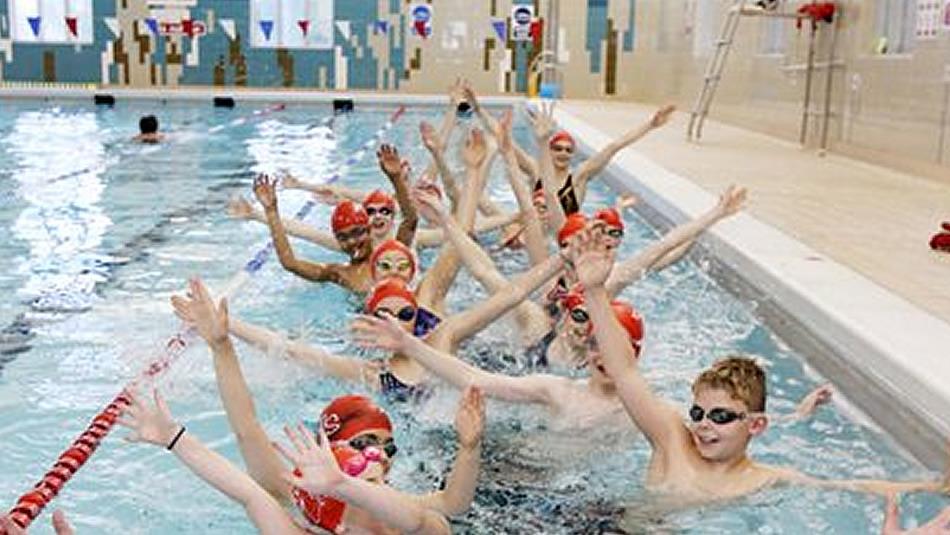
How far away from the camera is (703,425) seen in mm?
2789

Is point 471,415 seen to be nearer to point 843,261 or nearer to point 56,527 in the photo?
point 56,527

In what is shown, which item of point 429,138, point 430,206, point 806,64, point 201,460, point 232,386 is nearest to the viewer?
point 201,460

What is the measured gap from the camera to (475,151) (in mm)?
4438

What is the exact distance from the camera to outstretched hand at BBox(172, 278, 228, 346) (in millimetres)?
2391

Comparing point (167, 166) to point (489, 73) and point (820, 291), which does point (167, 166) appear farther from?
point (489, 73)

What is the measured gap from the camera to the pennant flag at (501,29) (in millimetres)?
21422

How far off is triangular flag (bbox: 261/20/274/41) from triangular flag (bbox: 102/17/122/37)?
2399mm

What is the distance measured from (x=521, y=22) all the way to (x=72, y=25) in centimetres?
759

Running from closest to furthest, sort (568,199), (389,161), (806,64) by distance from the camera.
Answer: (389,161), (568,199), (806,64)

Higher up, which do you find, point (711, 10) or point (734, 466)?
point (711, 10)

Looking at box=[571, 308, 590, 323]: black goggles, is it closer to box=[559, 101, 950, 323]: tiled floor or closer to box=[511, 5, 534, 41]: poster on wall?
box=[559, 101, 950, 323]: tiled floor

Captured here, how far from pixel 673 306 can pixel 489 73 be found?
16060mm

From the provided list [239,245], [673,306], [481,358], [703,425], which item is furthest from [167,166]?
[703,425]

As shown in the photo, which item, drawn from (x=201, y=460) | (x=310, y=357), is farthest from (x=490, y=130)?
(x=201, y=460)
